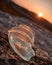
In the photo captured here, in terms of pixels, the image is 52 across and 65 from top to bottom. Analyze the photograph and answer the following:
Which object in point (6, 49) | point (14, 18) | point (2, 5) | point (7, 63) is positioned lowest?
point (7, 63)

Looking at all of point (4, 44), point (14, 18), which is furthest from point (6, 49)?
point (14, 18)

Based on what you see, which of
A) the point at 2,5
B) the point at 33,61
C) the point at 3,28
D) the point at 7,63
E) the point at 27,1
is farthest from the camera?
the point at 27,1

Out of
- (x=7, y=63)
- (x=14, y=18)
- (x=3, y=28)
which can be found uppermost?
(x=14, y=18)

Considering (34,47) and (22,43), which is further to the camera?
(34,47)

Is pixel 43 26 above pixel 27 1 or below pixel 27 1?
below

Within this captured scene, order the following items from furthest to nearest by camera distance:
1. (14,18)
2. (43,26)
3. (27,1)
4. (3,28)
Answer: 1. (27,1)
2. (43,26)
3. (14,18)
4. (3,28)

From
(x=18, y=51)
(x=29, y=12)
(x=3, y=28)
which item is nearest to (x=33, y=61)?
(x=18, y=51)

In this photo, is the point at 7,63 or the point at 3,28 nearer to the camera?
the point at 7,63

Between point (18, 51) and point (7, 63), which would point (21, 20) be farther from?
point (7, 63)

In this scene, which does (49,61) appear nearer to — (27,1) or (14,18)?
(14,18)
